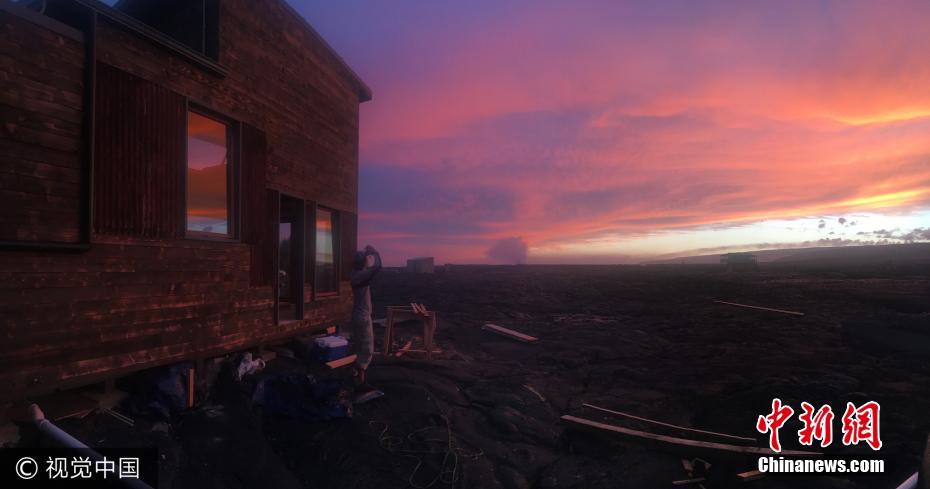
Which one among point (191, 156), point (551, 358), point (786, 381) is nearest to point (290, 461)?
point (191, 156)

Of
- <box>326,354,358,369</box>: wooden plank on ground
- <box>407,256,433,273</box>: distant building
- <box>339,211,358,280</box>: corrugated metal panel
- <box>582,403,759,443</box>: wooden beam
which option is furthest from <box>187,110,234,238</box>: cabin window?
<box>407,256,433,273</box>: distant building

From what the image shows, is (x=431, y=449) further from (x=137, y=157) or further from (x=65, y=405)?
(x=137, y=157)

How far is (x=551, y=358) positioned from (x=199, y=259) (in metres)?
8.50

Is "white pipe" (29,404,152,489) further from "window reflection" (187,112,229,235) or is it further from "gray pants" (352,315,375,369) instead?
"gray pants" (352,315,375,369)

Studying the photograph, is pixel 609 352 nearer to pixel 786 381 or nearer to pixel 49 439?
pixel 786 381

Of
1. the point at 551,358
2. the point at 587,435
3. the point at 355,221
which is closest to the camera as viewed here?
the point at 587,435

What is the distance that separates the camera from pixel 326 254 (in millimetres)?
12328

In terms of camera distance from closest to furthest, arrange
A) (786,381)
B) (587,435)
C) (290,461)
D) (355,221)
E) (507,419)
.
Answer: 1. (290,461)
2. (587,435)
3. (507,419)
4. (786,381)
5. (355,221)

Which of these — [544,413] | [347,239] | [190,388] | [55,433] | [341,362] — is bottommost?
[544,413]

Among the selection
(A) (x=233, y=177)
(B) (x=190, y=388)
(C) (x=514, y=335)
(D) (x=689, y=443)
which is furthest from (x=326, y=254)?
(D) (x=689, y=443)

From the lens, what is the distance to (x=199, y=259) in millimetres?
7359

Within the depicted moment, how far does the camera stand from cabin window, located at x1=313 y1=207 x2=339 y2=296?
39.3 feet

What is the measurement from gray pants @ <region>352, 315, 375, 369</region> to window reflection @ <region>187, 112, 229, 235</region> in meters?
2.91

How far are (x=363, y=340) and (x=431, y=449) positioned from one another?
2.51 metres
